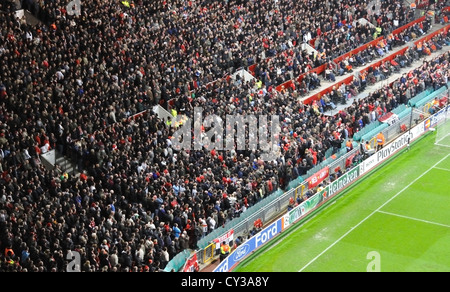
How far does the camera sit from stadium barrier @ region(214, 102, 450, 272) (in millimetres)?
30336

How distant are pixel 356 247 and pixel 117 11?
68.7 feet

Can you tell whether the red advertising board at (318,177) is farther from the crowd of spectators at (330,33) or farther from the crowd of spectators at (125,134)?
the crowd of spectators at (330,33)

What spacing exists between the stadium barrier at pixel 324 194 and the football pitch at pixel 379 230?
35 centimetres

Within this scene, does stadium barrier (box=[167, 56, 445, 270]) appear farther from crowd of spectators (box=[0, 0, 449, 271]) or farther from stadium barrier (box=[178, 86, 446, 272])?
crowd of spectators (box=[0, 0, 449, 271])

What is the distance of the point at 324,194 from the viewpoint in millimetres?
36500

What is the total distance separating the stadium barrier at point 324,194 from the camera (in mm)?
30336

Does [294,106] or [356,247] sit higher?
[294,106]

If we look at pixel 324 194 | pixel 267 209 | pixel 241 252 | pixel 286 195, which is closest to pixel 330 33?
pixel 324 194

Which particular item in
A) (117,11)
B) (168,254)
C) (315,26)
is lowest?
(168,254)

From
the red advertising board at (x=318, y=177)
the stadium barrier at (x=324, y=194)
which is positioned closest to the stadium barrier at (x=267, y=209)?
the red advertising board at (x=318, y=177)

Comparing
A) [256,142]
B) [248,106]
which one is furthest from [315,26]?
[256,142]

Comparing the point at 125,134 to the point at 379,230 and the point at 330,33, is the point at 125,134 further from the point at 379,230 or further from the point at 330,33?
the point at 330,33

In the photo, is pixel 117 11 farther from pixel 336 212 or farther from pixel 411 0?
pixel 411 0

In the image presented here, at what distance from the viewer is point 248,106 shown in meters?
40.8
